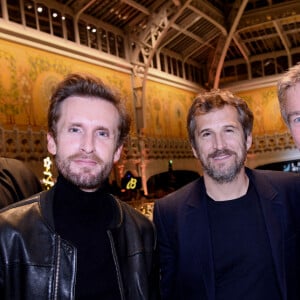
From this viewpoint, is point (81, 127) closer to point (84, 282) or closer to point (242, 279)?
point (84, 282)

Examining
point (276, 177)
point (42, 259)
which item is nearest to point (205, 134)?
point (276, 177)

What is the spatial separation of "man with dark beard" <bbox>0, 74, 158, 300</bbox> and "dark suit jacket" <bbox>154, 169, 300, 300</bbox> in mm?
347

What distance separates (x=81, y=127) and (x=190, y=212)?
896mm

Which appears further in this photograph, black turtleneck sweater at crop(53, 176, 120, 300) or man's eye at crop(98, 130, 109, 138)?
man's eye at crop(98, 130, 109, 138)

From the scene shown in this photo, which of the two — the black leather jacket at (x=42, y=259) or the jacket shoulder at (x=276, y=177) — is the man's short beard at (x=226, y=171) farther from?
the black leather jacket at (x=42, y=259)

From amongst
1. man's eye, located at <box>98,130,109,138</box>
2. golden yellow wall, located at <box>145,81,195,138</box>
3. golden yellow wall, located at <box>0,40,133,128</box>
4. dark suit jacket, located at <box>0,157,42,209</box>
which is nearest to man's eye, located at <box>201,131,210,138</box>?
man's eye, located at <box>98,130,109,138</box>

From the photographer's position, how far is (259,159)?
727 inches

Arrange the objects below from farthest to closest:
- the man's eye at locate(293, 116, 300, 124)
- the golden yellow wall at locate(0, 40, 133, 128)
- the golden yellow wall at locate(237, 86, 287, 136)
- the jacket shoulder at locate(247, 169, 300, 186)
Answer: the golden yellow wall at locate(237, 86, 287, 136) → the golden yellow wall at locate(0, 40, 133, 128) → the jacket shoulder at locate(247, 169, 300, 186) → the man's eye at locate(293, 116, 300, 124)

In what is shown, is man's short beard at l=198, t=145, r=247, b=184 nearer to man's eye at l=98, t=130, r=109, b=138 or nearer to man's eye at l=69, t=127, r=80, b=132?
man's eye at l=98, t=130, r=109, b=138

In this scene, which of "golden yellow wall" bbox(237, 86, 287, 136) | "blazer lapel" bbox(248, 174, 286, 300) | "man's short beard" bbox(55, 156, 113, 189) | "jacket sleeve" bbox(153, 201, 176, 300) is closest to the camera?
"man's short beard" bbox(55, 156, 113, 189)

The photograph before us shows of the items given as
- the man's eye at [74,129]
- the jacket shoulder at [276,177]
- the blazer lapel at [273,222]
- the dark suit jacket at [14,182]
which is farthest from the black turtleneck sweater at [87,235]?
the jacket shoulder at [276,177]

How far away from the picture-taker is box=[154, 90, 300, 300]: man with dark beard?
2.18 m

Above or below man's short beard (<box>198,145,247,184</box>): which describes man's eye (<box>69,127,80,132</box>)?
above

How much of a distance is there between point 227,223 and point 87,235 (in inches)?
34.3
